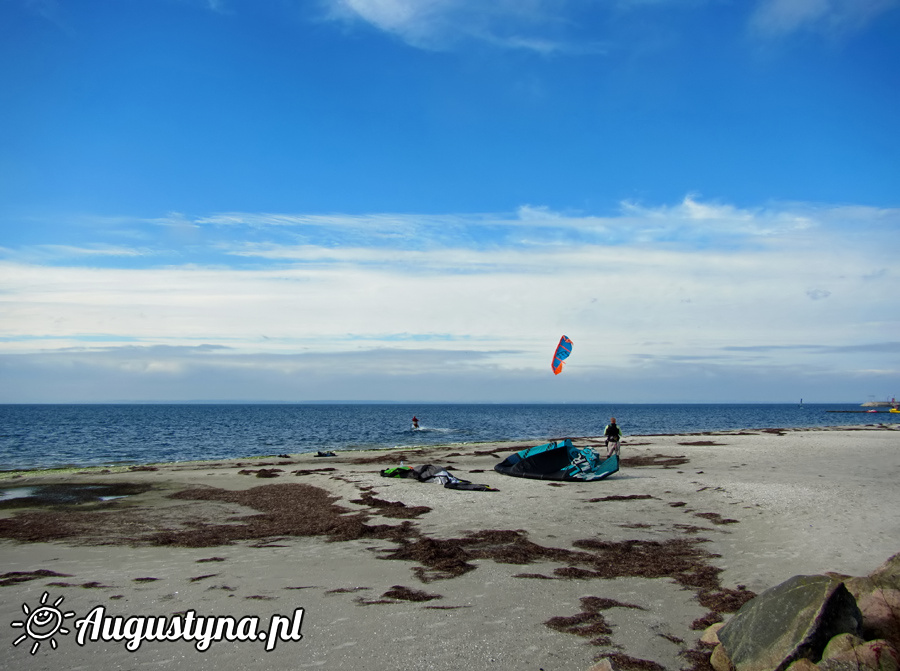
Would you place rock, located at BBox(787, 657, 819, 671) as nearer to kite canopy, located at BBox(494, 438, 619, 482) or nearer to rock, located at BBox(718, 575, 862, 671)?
rock, located at BBox(718, 575, 862, 671)

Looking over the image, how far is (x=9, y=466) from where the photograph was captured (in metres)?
35.0

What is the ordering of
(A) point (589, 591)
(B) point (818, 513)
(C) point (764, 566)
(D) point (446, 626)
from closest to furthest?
(D) point (446, 626)
(A) point (589, 591)
(C) point (764, 566)
(B) point (818, 513)

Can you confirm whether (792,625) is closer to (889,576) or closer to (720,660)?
(720,660)

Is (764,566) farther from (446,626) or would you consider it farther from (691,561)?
(446,626)

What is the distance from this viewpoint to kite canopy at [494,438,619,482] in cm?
2091

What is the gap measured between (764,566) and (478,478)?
498 inches

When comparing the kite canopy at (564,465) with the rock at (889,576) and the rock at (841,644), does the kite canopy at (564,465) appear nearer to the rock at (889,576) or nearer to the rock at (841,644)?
the rock at (889,576)

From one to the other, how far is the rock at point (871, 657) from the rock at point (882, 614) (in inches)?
20.5

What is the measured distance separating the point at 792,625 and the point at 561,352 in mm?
20538

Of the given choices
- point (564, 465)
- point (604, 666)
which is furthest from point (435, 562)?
point (564, 465)

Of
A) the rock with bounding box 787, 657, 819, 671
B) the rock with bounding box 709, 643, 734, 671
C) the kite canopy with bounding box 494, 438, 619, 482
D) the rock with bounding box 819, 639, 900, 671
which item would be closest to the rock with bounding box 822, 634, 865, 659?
the rock with bounding box 819, 639, 900, 671

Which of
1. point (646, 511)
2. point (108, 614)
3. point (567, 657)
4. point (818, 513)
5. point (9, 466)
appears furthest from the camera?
point (9, 466)

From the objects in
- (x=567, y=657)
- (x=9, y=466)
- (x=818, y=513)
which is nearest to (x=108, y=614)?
(x=567, y=657)

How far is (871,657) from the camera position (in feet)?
17.7
